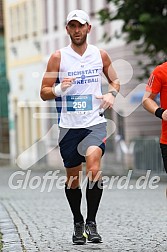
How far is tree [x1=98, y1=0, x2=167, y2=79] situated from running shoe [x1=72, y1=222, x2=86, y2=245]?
14614 millimetres

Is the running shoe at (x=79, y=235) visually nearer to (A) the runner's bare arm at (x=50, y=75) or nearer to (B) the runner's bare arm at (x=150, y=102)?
(A) the runner's bare arm at (x=50, y=75)

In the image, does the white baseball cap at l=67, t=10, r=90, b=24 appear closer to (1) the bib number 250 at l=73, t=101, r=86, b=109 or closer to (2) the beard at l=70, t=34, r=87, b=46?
(2) the beard at l=70, t=34, r=87, b=46

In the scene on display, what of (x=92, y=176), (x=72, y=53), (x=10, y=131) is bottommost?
(x=10, y=131)

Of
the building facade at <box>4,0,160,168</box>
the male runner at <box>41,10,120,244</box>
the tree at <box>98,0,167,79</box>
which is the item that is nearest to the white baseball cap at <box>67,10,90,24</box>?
the male runner at <box>41,10,120,244</box>

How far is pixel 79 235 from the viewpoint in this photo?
8.55 m

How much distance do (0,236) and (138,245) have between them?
4.49ft

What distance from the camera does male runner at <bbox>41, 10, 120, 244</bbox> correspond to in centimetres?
838

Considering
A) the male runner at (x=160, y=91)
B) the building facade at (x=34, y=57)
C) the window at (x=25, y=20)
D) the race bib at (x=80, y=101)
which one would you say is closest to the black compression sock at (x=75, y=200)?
the race bib at (x=80, y=101)

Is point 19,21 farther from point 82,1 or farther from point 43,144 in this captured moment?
point 43,144

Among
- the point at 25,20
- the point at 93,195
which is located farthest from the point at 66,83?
the point at 25,20

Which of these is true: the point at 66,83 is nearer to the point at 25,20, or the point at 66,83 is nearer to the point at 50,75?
the point at 50,75

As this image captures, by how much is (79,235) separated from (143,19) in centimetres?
1476

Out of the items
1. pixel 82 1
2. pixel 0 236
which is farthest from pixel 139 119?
pixel 0 236

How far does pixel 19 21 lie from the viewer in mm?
51188
